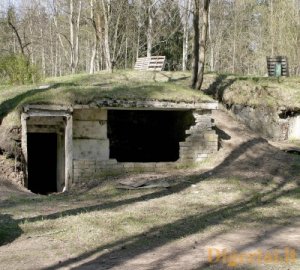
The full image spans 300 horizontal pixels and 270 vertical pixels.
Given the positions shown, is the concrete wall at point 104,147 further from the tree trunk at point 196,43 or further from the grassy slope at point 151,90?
the tree trunk at point 196,43

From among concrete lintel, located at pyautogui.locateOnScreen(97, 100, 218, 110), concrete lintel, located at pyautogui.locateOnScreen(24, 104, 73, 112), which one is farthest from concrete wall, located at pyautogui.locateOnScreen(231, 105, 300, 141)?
concrete lintel, located at pyautogui.locateOnScreen(24, 104, 73, 112)

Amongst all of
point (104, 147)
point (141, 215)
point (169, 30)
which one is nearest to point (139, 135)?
point (104, 147)

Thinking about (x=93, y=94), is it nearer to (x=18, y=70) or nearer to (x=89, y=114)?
(x=89, y=114)

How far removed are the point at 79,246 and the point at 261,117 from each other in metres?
12.7

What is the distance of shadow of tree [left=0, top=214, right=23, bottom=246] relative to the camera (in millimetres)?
6880

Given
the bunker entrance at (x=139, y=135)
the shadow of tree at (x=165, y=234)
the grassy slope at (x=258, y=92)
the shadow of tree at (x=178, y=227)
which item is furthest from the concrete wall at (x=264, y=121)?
the shadow of tree at (x=165, y=234)

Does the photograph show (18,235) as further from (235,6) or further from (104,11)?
(235,6)

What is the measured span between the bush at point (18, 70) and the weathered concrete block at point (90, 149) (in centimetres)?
623

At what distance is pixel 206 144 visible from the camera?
43.6 ft

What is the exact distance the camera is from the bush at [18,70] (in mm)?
17875

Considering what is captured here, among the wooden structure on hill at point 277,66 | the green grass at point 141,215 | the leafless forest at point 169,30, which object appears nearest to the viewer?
the green grass at point 141,215

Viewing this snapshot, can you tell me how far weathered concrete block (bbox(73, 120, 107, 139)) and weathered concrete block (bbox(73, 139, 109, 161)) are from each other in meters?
0.13

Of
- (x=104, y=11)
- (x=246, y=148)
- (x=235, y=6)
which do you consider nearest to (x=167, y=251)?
(x=246, y=148)

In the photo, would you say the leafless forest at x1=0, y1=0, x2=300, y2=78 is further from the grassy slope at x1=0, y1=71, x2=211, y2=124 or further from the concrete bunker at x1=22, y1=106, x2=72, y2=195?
the grassy slope at x1=0, y1=71, x2=211, y2=124
